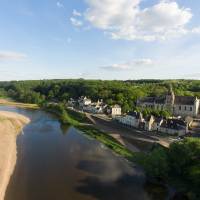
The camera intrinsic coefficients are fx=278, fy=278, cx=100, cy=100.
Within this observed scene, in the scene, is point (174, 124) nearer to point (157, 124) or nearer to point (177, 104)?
point (157, 124)

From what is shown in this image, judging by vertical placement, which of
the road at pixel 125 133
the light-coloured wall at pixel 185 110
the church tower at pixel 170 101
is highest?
the church tower at pixel 170 101

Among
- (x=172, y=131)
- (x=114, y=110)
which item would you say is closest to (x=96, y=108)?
(x=114, y=110)

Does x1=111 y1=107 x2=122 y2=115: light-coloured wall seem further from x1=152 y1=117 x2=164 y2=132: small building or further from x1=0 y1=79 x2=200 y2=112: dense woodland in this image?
x1=152 y1=117 x2=164 y2=132: small building

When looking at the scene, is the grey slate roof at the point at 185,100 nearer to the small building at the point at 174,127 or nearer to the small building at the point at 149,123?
the small building at the point at 149,123

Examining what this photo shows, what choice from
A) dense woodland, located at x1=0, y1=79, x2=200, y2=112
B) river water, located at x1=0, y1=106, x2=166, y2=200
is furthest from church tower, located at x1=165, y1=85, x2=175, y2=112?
river water, located at x1=0, y1=106, x2=166, y2=200

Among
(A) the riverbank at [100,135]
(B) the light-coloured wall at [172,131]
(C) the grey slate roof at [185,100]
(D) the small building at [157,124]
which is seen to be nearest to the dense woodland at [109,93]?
(C) the grey slate roof at [185,100]

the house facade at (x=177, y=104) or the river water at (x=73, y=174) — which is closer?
the river water at (x=73, y=174)
